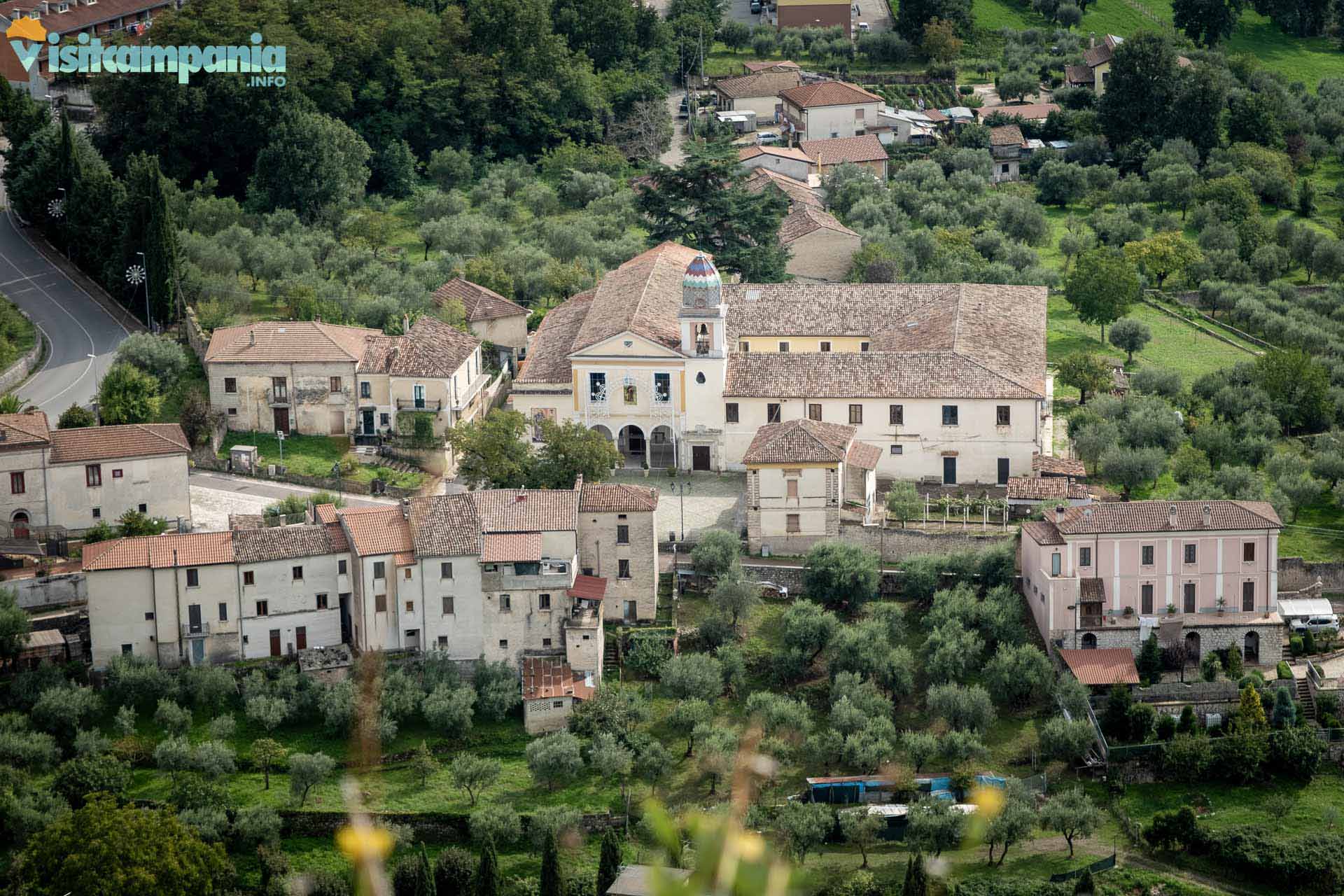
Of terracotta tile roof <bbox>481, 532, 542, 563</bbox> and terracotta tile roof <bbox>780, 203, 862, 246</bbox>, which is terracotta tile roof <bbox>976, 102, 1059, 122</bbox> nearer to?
terracotta tile roof <bbox>780, 203, 862, 246</bbox>

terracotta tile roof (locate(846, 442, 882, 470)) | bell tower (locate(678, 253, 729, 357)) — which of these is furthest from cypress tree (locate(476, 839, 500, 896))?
bell tower (locate(678, 253, 729, 357))

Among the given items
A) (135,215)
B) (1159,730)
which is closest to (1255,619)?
(1159,730)

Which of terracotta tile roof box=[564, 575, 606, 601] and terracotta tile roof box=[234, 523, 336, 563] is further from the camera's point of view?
terracotta tile roof box=[564, 575, 606, 601]

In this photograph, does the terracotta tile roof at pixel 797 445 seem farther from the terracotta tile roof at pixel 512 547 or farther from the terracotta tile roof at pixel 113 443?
the terracotta tile roof at pixel 113 443

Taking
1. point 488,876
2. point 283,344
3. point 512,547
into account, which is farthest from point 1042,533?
point 283,344

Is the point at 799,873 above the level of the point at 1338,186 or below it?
below

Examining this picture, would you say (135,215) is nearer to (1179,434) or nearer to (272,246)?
(272,246)

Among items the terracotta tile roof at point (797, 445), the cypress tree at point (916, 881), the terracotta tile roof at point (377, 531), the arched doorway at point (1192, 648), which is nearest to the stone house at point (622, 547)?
the terracotta tile roof at point (797, 445)
